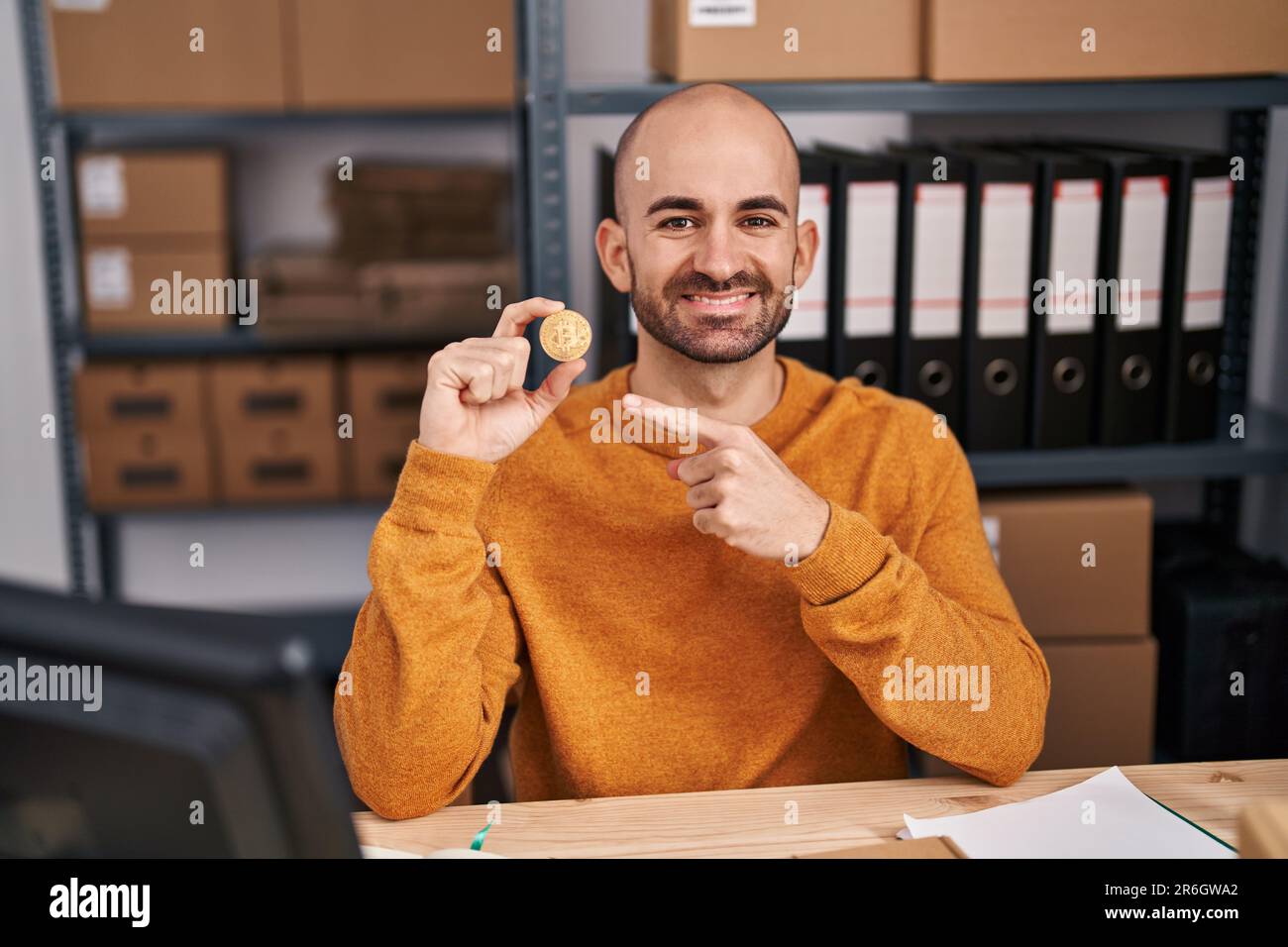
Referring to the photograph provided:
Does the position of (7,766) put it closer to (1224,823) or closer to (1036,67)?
(1224,823)

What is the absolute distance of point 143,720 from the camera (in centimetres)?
45

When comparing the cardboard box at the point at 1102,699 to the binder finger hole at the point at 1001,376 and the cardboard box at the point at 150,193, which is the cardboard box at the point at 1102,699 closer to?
the binder finger hole at the point at 1001,376

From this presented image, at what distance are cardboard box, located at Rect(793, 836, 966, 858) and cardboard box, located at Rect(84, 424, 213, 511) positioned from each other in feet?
7.13

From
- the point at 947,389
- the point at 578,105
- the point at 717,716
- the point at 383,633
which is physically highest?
the point at 578,105

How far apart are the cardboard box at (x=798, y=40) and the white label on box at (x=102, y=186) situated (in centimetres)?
150

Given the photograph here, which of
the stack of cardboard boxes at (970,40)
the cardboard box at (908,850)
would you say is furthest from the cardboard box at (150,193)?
the cardboard box at (908,850)

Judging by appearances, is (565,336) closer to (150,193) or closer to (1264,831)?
(1264,831)

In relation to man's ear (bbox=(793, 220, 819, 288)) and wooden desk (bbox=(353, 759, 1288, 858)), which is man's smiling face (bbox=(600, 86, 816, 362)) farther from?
wooden desk (bbox=(353, 759, 1288, 858))

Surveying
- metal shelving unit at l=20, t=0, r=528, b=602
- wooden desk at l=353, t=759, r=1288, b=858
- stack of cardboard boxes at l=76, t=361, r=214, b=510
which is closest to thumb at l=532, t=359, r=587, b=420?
wooden desk at l=353, t=759, r=1288, b=858

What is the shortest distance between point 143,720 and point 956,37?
1.55 meters

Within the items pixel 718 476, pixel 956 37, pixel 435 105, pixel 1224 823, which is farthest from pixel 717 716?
pixel 435 105

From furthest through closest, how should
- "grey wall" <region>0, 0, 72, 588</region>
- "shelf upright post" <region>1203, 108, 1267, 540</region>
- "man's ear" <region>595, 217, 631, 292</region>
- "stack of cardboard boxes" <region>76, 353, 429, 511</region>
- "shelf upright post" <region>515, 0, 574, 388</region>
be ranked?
"grey wall" <region>0, 0, 72, 588</region>, "stack of cardboard boxes" <region>76, 353, 429, 511</region>, "shelf upright post" <region>1203, 108, 1267, 540</region>, "shelf upright post" <region>515, 0, 574, 388</region>, "man's ear" <region>595, 217, 631, 292</region>

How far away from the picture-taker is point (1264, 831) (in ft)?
2.48

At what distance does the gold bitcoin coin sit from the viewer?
4.20ft
